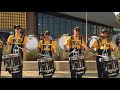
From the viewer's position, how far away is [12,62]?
31.5 feet

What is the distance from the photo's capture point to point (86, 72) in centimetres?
1028

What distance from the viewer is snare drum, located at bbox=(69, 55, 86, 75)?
9727mm

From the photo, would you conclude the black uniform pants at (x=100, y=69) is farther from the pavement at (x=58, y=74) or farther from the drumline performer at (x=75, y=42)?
the drumline performer at (x=75, y=42)

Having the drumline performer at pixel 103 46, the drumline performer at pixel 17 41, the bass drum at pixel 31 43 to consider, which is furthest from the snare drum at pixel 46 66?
the drumline performer at pixel 103 46

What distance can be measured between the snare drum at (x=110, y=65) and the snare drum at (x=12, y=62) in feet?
8.29

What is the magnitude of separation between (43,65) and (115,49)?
2.19 m

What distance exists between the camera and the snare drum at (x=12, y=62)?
955 cm

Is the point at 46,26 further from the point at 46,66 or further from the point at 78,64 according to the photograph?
the point at 78,64

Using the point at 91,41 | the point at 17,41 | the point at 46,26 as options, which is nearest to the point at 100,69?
the point at 91,41

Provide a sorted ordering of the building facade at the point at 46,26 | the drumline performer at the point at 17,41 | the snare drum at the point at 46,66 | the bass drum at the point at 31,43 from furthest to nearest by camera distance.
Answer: the building facade at the point at 46,26
the snare drum at the point at 46,66
the bass drum at the point at 31,43
the drumline performer at the point at 17,41

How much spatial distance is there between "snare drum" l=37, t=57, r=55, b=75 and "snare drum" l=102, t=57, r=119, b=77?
61.1 inches

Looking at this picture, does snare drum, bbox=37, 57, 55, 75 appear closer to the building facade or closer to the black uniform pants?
the building facade

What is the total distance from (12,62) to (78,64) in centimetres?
198
